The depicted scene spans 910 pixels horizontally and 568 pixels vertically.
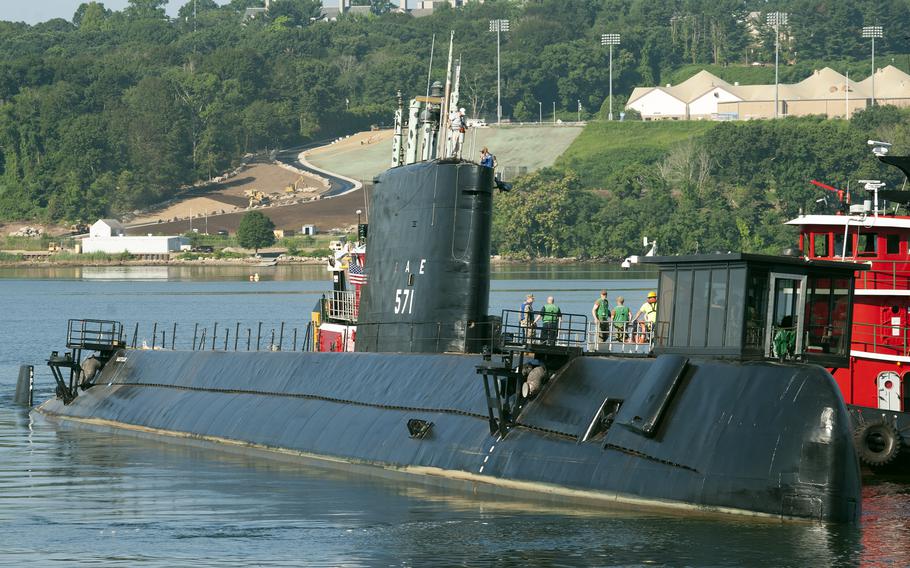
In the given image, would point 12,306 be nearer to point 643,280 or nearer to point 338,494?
point 643,280

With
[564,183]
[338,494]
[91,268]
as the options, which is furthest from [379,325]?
[91,268]

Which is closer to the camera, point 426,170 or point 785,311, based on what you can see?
point 785,311

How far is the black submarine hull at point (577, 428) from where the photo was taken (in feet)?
66.3

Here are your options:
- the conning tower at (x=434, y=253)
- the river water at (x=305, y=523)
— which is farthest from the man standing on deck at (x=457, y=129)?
the river water at (x=305, y=523)

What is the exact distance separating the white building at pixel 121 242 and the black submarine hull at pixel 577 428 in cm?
13464

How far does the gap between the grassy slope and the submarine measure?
14368cm

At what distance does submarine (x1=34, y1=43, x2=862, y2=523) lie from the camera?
20438 millimetres

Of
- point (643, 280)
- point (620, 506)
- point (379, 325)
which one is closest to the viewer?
point (620, 506)

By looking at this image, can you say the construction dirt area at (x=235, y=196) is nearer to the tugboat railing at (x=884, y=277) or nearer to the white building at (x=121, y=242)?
the white building at (x=121, y=242)

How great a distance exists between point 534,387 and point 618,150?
164424 mm

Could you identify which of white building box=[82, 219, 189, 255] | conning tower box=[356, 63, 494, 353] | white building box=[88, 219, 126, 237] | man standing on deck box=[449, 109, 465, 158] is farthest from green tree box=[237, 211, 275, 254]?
man standing on deck box=[449, 109, 465, 158]

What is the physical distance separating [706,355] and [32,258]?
6191 inches

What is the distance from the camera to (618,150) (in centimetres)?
18662

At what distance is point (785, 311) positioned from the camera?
2272 centimetres
